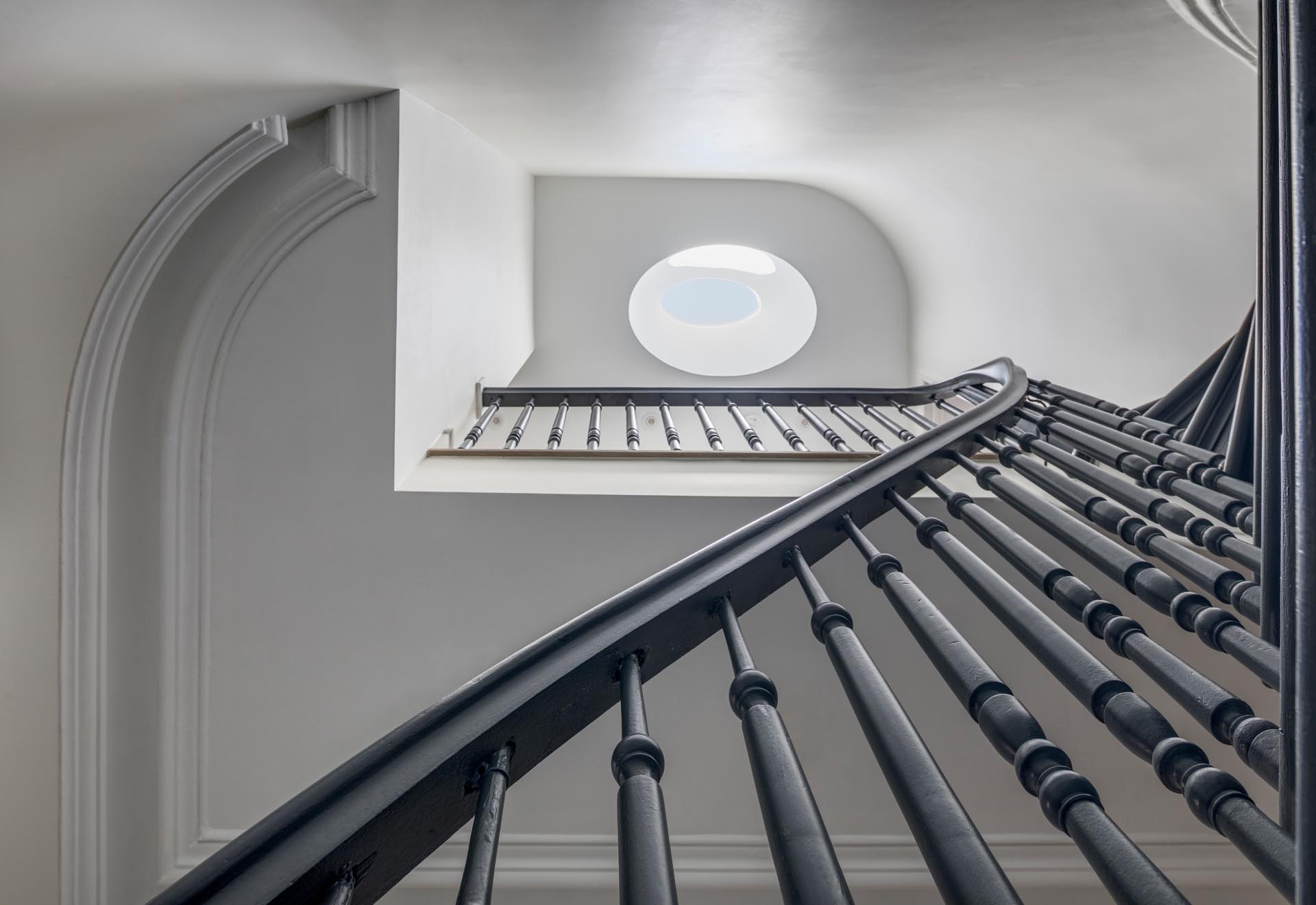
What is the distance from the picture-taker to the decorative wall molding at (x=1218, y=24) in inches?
77.5

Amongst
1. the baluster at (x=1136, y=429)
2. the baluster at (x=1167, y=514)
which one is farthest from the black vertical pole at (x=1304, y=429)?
the baluster at (x=1136, y=429)

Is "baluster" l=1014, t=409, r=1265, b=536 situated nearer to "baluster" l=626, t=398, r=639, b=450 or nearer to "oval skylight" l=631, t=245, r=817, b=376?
"baluster" l=626, t=398, r=639, b=450

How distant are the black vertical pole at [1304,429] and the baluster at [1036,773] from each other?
0.20 m

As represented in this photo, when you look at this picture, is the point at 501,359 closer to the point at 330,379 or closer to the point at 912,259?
the point at 330,379

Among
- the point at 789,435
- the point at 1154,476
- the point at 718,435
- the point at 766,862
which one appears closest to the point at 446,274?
the point at 718,435

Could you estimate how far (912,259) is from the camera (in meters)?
5.65

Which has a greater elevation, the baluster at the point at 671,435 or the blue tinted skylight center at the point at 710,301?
the blue tinted skylight center at the point at 710,301

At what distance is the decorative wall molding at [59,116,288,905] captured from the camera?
2021 millimetres

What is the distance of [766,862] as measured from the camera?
2100 mm

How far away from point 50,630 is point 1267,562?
2.51 meters

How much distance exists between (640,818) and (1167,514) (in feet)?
3.77

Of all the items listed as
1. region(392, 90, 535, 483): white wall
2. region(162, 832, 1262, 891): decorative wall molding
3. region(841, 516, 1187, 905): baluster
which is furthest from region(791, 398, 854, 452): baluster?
region(841, 516, 1187, 905): baluster

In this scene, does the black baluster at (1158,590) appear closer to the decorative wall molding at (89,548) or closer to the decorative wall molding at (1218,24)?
the decorative wall molding at (1218,24)

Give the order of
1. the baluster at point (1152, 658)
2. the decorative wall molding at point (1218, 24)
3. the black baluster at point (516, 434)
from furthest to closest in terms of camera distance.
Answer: the black baluster at point (516, 434), the decorative wall molding at point (1218, 24), the baluster at point (1152, 658)
